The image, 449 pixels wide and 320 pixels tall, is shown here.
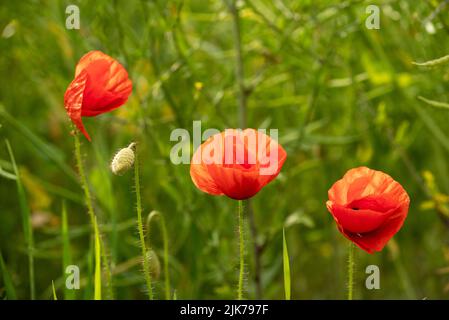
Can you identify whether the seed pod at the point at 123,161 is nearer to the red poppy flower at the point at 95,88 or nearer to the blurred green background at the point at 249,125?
the red poppy flower at the point at 95,88

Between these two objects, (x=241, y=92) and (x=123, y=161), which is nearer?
(x=123, y=161)

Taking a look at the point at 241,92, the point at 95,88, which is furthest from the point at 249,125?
the point at 95,88

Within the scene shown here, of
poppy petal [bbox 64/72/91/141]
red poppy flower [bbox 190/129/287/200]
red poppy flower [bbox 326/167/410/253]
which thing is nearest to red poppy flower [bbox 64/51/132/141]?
poppy petal [bbox 64/72/91/141]

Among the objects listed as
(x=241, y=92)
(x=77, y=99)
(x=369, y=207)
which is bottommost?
(x=369, y=207)

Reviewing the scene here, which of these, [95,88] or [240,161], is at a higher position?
[95,88]

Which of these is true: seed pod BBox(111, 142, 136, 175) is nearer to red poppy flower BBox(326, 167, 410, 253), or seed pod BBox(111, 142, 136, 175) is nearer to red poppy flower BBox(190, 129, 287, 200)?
red poppy flower BBox(190, 129, 287, 200)

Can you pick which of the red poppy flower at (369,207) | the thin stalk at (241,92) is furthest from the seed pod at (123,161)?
the thin stalk at (241,92)

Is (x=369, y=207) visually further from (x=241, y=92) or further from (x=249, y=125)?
(x=249, y=125)
